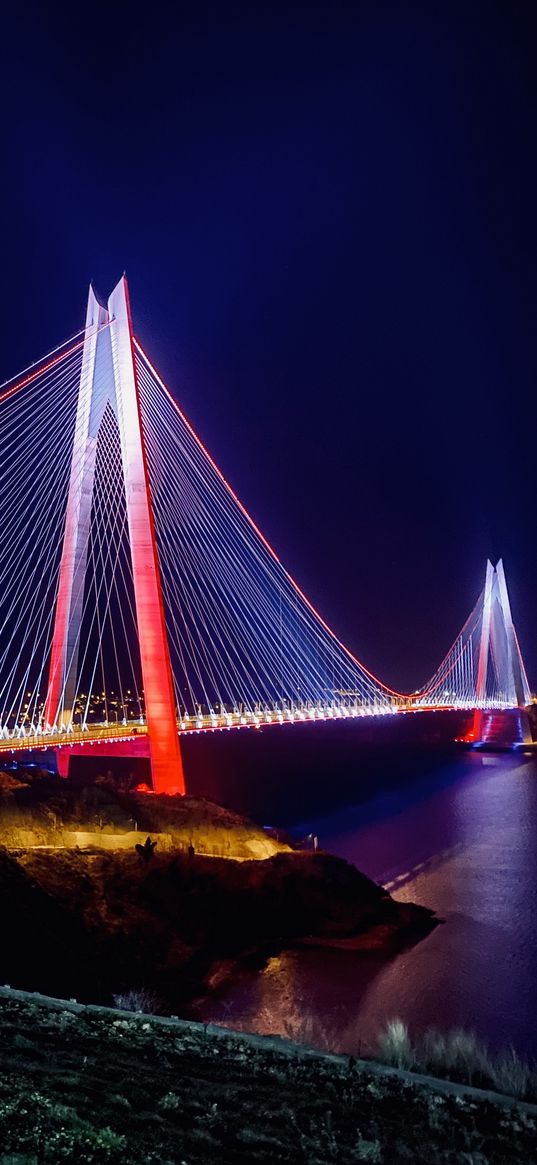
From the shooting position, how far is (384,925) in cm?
1439

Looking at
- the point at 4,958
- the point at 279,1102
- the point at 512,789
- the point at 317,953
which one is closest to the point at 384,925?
the point at 317,953

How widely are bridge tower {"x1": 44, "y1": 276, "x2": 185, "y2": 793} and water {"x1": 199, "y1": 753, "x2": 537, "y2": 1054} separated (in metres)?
5.88

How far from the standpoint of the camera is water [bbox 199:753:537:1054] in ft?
35.9

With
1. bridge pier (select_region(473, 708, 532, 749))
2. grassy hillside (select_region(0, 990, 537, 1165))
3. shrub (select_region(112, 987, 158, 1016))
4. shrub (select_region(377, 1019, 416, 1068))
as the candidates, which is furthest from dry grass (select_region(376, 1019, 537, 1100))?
bridge pier (select_region(473, 708, 532, 749))

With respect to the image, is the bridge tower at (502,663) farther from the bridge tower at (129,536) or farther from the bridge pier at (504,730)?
the bridge tower at (129,536)

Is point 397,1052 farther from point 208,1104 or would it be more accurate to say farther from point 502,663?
point 502,663

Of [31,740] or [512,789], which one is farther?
[512,789]

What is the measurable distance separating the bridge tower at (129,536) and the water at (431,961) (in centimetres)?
588

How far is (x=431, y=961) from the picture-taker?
1327 cm

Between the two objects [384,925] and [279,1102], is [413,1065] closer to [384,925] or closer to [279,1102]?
[279,1102]

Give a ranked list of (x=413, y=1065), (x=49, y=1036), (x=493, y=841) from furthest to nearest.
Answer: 1. (x=493, y=841)
2. (x=413, y=1065)
3. (x=49, y=1036)

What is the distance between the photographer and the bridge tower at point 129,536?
17.8 meters

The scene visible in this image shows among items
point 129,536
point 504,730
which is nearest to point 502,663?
point 504,730

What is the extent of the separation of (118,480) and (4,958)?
1684 centimetres
